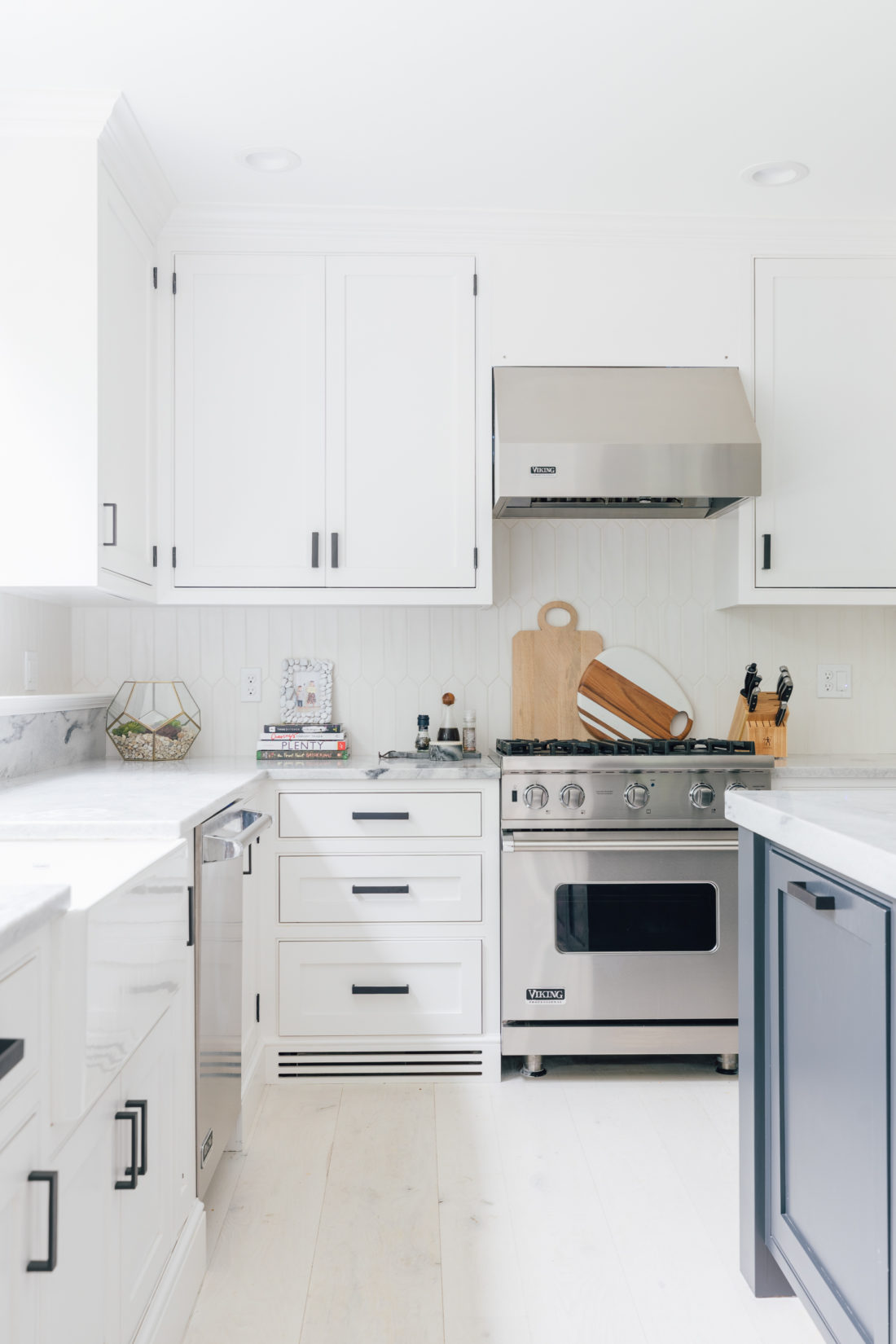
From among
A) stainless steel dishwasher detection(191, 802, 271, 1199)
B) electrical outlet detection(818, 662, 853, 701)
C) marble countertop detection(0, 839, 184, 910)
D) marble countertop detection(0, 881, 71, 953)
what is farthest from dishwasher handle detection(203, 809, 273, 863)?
electrical outlet detection(818, 662, 853, 701)

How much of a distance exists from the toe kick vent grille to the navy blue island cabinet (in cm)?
108

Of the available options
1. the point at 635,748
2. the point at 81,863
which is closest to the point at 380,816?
the point at 635,748

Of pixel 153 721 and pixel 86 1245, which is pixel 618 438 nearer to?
pixel 153 721

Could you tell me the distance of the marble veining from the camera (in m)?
2.48

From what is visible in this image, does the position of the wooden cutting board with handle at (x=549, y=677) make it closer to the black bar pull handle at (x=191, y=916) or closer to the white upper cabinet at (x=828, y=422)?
the white upper cabinet at (x=828, y=422)

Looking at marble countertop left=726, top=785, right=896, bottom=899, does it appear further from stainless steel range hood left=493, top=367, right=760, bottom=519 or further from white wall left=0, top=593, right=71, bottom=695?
white wall left=0, top=593, right=71, bottom=695

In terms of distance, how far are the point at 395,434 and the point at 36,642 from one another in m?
1.23

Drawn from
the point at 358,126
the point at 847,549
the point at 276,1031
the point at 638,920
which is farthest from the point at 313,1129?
the point at 358,126

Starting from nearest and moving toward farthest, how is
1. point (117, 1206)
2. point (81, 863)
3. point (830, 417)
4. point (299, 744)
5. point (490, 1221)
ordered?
1. point (117, 1206)
2. point (81, 863)
3. point (490, 1221)
4. point (830, 417)
5. point (299, 744)

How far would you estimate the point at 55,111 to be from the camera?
223cm

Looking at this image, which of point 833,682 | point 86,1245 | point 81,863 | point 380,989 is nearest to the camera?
point 86,1245

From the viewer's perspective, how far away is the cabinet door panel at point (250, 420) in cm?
283

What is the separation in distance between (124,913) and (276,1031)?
1535 millimetres

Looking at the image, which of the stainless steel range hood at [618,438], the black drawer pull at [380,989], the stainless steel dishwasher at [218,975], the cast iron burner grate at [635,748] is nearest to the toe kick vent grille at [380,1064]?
the black drawer pull at [380,989]
